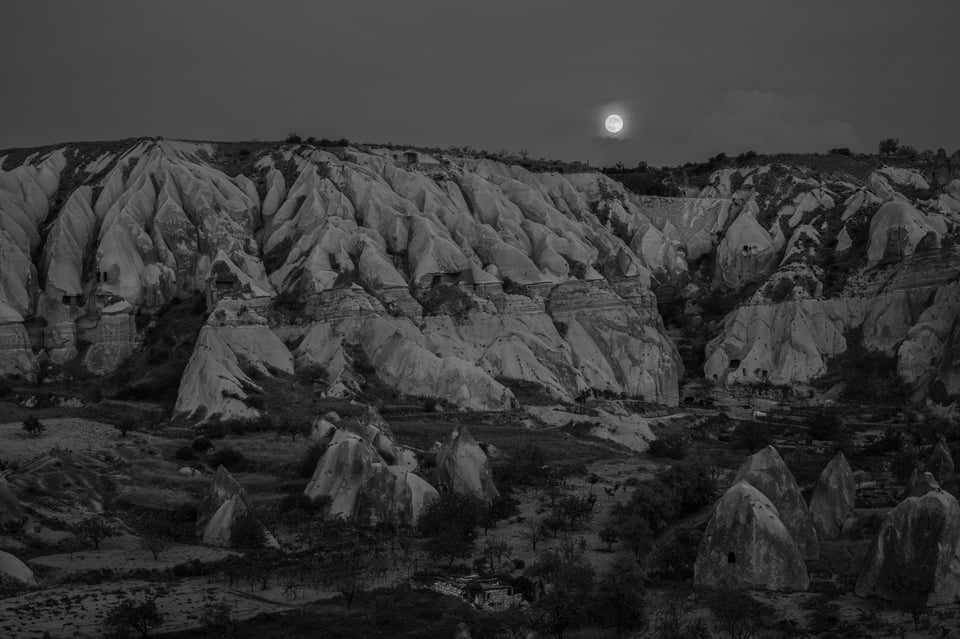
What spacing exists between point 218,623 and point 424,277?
1733 inches

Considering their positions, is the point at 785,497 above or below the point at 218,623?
above

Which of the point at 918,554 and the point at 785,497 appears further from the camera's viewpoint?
the point at 785,497

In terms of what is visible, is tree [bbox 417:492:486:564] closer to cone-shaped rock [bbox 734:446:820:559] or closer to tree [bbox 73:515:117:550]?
cone-shaped rock [bbox 734:446:820:559]

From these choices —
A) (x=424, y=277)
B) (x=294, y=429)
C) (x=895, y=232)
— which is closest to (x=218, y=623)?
(x=294, y=429)

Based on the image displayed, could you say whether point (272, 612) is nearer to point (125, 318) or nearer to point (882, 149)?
point (125, 318)

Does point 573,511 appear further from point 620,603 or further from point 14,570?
point 14,570

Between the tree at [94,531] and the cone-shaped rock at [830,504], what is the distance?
73.4ft

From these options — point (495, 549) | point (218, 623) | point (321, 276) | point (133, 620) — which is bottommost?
point (218, 623)

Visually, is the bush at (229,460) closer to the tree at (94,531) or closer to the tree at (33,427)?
the tree at (33,427)

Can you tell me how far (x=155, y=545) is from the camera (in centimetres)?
3556

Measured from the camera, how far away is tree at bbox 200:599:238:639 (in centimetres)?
2784

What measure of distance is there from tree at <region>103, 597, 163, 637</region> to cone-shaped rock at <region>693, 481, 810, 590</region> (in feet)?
45.8

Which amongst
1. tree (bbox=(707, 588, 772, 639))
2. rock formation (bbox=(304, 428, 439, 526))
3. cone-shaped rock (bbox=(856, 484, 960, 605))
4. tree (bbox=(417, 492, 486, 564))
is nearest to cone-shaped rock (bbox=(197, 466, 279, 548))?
rock formation (bbox=(304, 428, 439, 526))

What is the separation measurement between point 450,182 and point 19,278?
31.8 m
